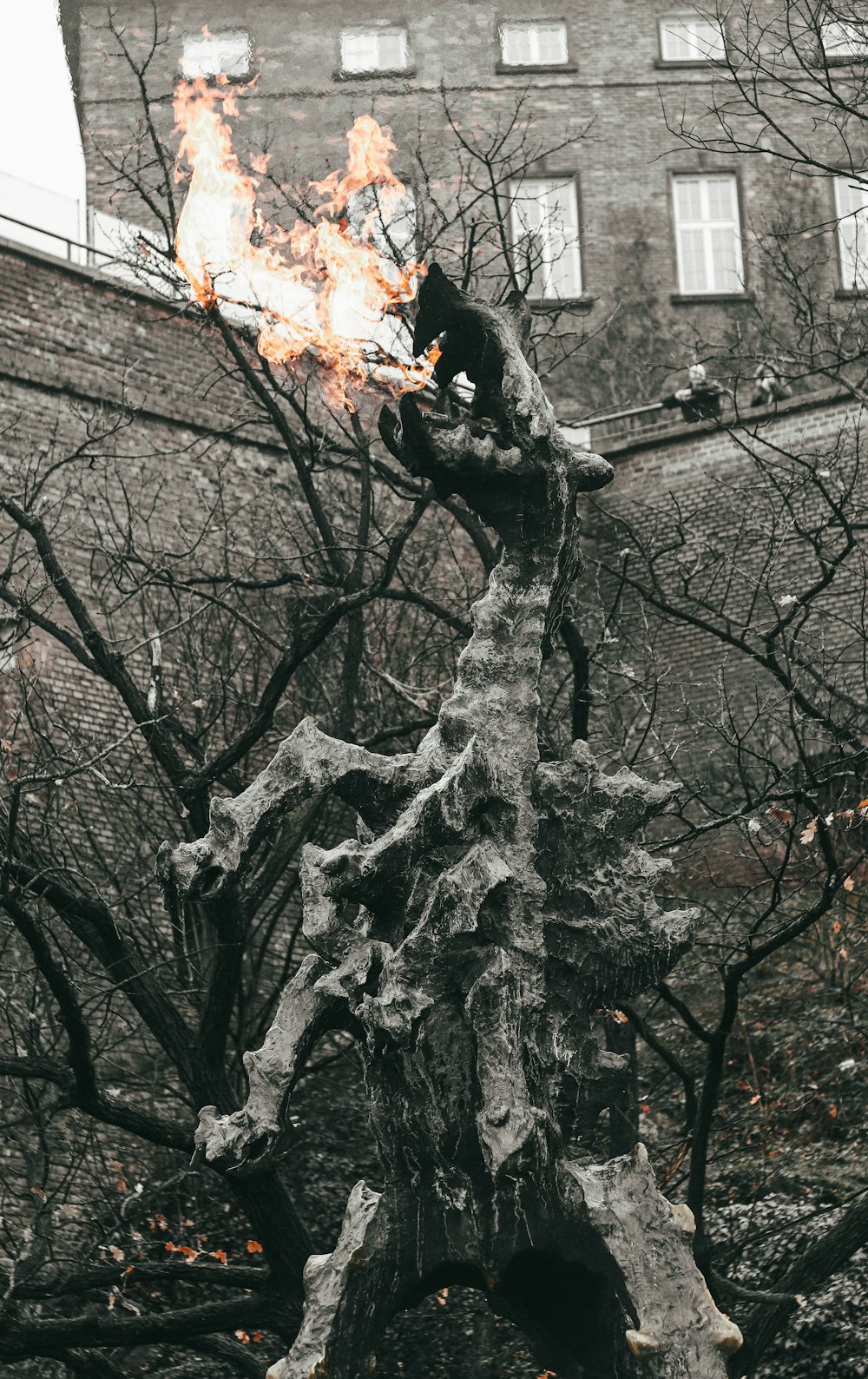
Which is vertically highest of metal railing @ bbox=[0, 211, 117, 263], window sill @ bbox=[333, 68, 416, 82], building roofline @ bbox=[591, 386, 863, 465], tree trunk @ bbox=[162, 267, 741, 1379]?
window sill @ bbox=[333, 68, 416, 82]

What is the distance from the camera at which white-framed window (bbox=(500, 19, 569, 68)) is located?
111 ft

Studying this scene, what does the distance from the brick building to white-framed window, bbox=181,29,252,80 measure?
1.6 inches

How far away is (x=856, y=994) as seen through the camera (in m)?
17.0

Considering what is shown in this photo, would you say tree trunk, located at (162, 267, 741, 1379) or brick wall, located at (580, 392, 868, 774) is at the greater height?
brick wall, located at (580, 392, 868, 774)

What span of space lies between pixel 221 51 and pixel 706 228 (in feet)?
29.7

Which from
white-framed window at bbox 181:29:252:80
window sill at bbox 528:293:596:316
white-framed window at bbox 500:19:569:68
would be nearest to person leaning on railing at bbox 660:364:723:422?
window sill at bbox 528:293:596:316

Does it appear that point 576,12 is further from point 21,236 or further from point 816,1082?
point 816,1082

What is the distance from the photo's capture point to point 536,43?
33906 millimetres

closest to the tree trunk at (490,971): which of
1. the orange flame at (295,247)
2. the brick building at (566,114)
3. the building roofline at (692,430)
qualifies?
the orange flame at (295,247)

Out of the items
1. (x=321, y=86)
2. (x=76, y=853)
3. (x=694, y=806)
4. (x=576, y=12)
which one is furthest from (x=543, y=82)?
(x=76, y=853)

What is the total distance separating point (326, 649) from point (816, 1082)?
21.5 feet

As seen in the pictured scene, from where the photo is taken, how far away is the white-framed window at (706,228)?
32.6 m

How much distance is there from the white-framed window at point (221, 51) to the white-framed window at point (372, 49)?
1718 mm

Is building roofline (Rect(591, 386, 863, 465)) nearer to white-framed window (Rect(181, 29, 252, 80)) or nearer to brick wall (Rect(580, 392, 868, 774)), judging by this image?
brick wall (Rect(580, 392, 868, 774))
